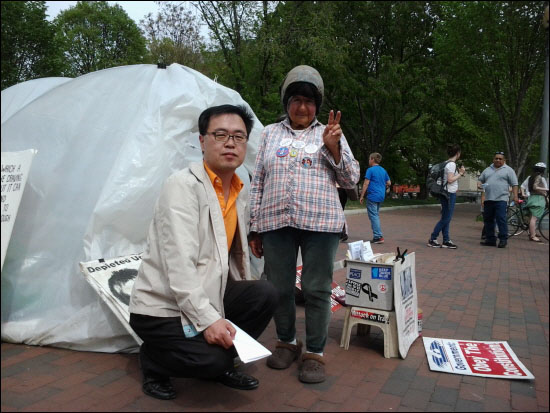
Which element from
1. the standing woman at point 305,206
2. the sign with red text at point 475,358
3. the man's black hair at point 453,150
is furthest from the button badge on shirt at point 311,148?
the man's black hair at point 453,150

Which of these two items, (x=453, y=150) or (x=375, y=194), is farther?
(x=375, y=194)

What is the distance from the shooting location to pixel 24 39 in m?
1.74

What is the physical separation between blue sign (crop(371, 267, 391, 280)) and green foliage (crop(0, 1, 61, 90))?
93.6 inches

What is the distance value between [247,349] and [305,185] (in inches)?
40.1

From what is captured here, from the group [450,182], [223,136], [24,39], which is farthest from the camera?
[450,182]

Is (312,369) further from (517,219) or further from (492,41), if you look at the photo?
(517,219)

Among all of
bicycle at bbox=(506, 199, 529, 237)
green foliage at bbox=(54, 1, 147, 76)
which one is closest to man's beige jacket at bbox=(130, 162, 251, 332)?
green foliage at bbox=(54, 1, 147, 76)

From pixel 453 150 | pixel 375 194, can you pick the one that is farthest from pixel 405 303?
pixel 375 194

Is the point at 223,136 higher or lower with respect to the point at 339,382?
higher

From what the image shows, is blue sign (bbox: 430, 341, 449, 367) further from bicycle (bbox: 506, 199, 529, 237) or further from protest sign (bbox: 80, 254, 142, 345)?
bicycle (bbox: 506, 199, 529, 237)

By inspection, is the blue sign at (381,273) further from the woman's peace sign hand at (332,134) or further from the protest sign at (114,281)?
the protest sign at (114,281)

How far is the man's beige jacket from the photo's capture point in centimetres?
227

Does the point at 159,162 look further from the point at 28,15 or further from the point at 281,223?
the point at 28,15

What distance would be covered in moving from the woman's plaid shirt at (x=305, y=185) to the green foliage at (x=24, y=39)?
137 centimetres
